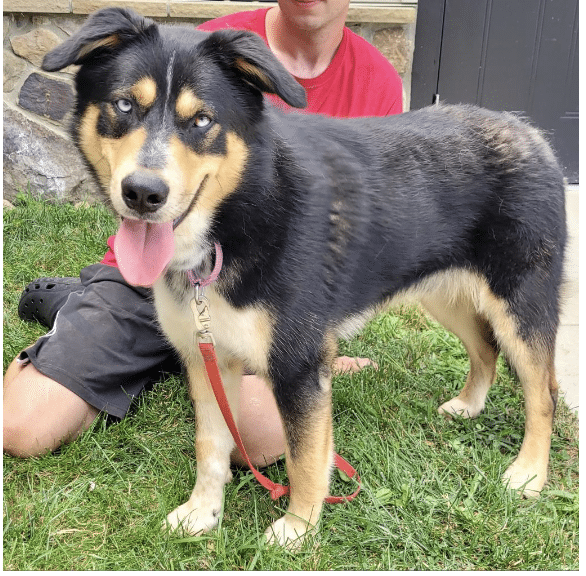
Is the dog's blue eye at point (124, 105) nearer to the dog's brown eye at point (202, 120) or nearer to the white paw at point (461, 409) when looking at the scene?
the dog's brown eye at point (202, 120)

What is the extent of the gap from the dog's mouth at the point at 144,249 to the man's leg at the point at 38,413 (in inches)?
38.6

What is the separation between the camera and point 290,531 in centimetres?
237

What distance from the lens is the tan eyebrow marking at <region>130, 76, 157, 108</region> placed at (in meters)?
1.89

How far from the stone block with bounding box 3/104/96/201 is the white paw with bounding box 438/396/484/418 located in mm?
3241

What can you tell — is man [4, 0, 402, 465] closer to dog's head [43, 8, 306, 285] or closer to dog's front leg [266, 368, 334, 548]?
dog's front leg [266, 368, 334, 548]

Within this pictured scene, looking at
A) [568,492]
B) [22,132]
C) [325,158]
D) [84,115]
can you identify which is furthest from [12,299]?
[568,492]

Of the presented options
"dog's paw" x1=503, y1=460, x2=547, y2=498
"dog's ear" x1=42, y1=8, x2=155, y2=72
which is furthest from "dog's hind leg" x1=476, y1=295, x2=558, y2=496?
"dog's ear" x1=42, y1=8, x2=155, y2=72

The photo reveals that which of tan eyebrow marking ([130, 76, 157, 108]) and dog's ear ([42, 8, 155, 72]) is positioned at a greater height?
dog's ear ([42, 8, 155, 72])

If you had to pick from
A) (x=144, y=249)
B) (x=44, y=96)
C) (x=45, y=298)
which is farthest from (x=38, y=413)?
(x=44, y=96)

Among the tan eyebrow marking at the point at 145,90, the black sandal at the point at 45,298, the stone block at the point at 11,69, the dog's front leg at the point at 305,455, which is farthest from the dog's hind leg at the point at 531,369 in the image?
the stone block at the point at 11,69

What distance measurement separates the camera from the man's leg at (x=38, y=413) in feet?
8.74

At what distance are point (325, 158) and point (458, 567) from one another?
151 centimetres

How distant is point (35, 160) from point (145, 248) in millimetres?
3445

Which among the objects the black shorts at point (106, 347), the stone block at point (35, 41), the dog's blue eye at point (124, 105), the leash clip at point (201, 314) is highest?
the dog's blue eye at point (124, 105)
